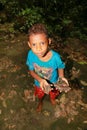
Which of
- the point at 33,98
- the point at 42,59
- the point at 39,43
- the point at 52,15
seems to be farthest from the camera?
the point at 52,15

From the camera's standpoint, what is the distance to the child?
3672 millimetres

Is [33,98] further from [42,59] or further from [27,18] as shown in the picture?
[27,18]

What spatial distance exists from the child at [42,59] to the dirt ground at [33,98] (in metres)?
0.67

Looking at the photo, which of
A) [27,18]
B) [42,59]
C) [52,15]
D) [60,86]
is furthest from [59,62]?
[52,15]

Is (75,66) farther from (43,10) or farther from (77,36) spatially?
(43,10)

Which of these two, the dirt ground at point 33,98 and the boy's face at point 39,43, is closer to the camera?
the boy's face at point 39,43

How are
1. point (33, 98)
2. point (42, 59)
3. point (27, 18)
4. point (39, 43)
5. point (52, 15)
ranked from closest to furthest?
point (39, 43) < point (42, 59) < point (33, 98) < point (27, 18) < point (52, 15)

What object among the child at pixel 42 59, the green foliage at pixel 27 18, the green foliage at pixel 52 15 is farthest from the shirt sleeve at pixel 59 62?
the green foliage at pixel 27 18

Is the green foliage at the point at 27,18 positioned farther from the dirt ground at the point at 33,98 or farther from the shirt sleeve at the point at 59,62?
the shirt sleeve at the point at 59,62

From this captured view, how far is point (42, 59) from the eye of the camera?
401cm

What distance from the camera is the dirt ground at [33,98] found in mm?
4773

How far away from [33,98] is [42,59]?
1557 millimetres

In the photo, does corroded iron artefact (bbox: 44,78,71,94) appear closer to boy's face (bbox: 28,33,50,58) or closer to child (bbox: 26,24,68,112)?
child (bbox: 26,24,68,112)

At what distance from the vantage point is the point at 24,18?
7.59 meters
